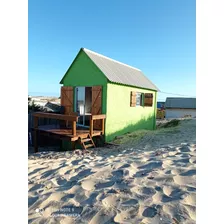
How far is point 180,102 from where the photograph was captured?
32.1 metres

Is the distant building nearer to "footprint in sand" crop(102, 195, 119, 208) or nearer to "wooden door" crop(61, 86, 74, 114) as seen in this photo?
"wooden door" crop(61, 86, 74, 114)

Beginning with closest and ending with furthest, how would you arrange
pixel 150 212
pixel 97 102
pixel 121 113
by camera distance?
pixel 150 212 → pixel 97 102 → pixel 121 113

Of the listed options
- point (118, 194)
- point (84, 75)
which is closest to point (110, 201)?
point (118, 194)

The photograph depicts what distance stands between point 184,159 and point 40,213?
105 inches

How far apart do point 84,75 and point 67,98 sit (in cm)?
168

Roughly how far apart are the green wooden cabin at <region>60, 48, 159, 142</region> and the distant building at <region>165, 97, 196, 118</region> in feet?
71.9

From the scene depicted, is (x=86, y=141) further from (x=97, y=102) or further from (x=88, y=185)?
(x=88, y=185)

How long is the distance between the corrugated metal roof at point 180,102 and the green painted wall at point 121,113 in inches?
878

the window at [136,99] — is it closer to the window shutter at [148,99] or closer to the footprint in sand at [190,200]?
the window shutter at [148,99]

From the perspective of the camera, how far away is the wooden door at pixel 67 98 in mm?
9336

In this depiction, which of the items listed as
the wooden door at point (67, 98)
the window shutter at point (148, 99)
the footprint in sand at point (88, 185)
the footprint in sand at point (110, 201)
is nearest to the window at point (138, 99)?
the window shutter at point (148, 99)

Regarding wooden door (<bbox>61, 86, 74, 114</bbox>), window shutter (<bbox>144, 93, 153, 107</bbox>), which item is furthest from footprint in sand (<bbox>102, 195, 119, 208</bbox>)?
window shutter (<bbox>144, 93, 153, 107</bbox>)

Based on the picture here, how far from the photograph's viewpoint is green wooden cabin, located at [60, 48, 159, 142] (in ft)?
26.6
